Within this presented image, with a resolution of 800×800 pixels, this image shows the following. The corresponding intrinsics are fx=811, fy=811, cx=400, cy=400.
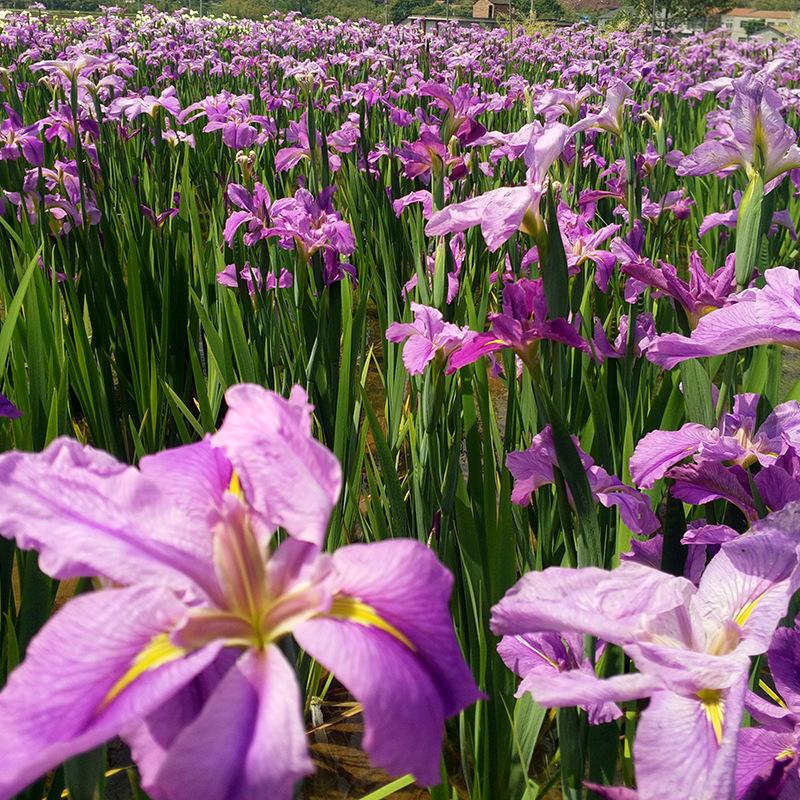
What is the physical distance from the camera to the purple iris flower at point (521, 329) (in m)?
1.08

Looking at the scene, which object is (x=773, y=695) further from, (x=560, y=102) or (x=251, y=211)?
(x=560, y=102)

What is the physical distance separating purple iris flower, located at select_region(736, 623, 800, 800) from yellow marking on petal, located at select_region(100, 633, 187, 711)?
480mm

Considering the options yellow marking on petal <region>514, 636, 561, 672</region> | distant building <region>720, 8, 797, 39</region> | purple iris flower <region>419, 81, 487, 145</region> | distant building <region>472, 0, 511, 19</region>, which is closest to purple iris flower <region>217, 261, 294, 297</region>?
purple iris flower <region>419, 81, 487, 145</region>

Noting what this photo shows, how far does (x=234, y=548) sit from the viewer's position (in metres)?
0.61

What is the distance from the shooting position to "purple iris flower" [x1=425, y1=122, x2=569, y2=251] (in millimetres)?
1087

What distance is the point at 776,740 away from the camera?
0.72 meters

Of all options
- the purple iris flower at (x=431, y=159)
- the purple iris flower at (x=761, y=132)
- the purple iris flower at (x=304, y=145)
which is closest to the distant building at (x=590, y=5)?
the purple iris flower at (x=304, y=145)

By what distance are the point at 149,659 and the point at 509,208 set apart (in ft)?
2.51

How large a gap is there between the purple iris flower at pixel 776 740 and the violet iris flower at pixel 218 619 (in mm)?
313

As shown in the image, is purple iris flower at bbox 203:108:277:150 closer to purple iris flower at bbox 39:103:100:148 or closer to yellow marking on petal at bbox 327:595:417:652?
purple iris flower at bbox 39:103:100:148

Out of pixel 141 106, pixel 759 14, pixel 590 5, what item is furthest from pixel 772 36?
pixel 759 14

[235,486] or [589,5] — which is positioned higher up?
[589,5]

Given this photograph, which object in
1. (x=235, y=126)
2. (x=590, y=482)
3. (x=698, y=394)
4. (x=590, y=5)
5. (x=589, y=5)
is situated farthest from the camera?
(x=589, y=5)

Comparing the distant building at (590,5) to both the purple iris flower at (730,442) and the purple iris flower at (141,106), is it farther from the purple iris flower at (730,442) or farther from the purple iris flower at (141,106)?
the purple iris flower at (730,442)
